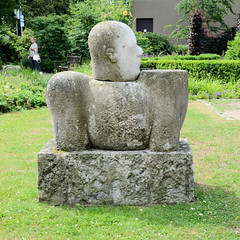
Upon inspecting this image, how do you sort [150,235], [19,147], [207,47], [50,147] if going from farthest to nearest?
1. [207,47]
2. [19,147]
3. [50,147]
4. [150,235]

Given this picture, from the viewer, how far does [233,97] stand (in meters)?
10.2

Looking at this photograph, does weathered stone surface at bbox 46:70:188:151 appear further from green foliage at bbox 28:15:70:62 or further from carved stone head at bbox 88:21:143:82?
green foliage at bbox 28:15:70:62

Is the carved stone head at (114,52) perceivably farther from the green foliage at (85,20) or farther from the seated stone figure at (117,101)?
the green foliage at (85,20)

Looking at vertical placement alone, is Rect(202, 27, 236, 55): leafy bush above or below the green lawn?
above

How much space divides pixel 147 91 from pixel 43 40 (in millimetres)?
15982

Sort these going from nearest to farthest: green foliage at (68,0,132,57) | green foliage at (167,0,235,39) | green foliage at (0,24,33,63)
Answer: green foliage at (68,0,132,57)
green foliage at (0,24,33,63)
green foliage at (167,0,235,39)

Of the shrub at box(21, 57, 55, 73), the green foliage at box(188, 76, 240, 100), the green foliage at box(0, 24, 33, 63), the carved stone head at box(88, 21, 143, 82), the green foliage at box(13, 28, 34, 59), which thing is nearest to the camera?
the carved stone head at box(88, 21, 143, 82)

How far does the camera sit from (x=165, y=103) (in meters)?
3.32

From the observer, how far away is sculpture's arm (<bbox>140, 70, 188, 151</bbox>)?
331 centimetres

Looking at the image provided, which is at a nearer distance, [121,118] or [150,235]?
[150,235]

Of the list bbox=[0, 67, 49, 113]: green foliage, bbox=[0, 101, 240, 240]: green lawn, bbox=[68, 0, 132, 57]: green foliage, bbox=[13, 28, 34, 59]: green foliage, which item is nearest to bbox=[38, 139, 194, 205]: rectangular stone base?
bbox=[0, 101, 240, 240]: green lawn

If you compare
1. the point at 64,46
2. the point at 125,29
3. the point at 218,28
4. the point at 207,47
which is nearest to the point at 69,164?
the point at 125,29

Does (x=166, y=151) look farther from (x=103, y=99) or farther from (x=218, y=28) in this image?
(x=218, y=28)

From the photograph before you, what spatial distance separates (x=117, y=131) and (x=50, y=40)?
16.0m
